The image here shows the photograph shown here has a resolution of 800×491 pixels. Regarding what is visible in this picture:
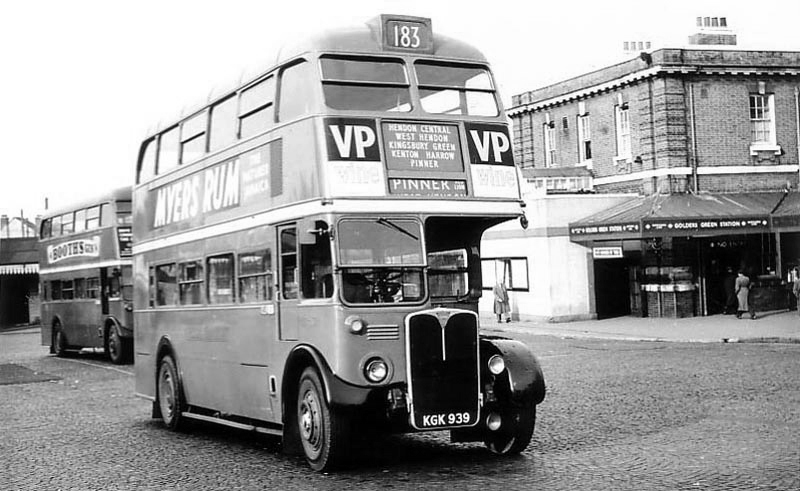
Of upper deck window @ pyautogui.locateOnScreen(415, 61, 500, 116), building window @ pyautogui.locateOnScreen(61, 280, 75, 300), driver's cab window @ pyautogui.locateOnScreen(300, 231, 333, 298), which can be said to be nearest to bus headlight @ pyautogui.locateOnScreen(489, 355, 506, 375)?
driver's cab window @ pyautogui.locateOnScreen(300, 231, 333, 298)

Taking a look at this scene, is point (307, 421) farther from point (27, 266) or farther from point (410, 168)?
point (27, 266)

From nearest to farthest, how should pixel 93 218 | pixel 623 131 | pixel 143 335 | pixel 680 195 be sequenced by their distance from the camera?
pixel 143 335 < pixel 93 218 < pixel 680 195 < pixel 623 131

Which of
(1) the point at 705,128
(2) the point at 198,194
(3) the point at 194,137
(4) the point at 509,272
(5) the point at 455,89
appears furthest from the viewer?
(4) the point at 509,272

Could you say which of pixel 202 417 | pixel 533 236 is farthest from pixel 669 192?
pixel 202 417

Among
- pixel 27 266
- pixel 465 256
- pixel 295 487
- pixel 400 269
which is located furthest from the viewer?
pixel 27 266

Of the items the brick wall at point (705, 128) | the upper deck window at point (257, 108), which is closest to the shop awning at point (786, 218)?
→ the brick wall at point (705, 128)

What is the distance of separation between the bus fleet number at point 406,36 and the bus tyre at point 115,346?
17552mm

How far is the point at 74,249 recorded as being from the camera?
94.9 feet

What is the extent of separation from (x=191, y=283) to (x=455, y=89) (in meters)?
4.79

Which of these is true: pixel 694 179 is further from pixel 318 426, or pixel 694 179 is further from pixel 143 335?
pixel 318 426

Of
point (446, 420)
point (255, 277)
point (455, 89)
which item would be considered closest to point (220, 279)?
point (255, 277)

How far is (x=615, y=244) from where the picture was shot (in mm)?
35531

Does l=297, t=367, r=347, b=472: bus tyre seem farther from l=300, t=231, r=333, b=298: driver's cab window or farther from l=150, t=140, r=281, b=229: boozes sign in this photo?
l=150, t=140, r=281, b=229: boozes sign

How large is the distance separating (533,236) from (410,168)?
26.7 metres
